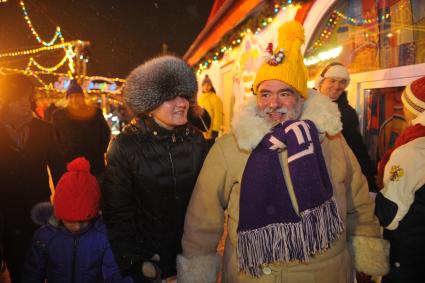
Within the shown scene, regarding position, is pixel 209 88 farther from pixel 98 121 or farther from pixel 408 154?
pixel 408 154

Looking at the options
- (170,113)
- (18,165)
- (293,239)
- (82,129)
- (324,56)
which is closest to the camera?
(293,239)

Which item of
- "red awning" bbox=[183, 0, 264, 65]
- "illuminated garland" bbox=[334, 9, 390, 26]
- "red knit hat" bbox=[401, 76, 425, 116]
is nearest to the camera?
"red knit hat" bbox=[401, 76, 425, 116]

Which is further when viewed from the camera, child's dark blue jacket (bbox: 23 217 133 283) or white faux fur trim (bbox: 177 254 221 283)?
child's dark blue jacket (bbox: 23 217 133 283)

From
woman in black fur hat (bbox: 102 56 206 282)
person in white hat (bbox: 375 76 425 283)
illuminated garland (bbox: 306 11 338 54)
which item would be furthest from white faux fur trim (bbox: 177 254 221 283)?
illuminated garland (bbox: 306 11 338 54)

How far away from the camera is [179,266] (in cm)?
192

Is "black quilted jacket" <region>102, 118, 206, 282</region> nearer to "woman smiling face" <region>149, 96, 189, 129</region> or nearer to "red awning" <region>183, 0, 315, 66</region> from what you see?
"woman smiling face" <region>149, 96, 189, 129</region>

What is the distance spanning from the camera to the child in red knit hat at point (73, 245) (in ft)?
6.75

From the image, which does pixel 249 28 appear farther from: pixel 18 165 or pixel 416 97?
pixel 18 165

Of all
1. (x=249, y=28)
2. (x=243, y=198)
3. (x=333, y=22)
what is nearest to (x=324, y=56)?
(x=333, y=22)

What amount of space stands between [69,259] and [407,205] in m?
2.16

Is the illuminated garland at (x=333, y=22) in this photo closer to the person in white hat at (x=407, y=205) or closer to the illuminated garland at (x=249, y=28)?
the illuminated garland at (x=249, y=28)

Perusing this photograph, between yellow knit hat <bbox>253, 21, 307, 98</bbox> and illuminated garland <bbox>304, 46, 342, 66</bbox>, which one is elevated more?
illuminated garland <bbox>304, 46, 342, 66</bbox>

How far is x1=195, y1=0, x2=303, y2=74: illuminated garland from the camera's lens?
5453mm

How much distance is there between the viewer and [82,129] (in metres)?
4.04
